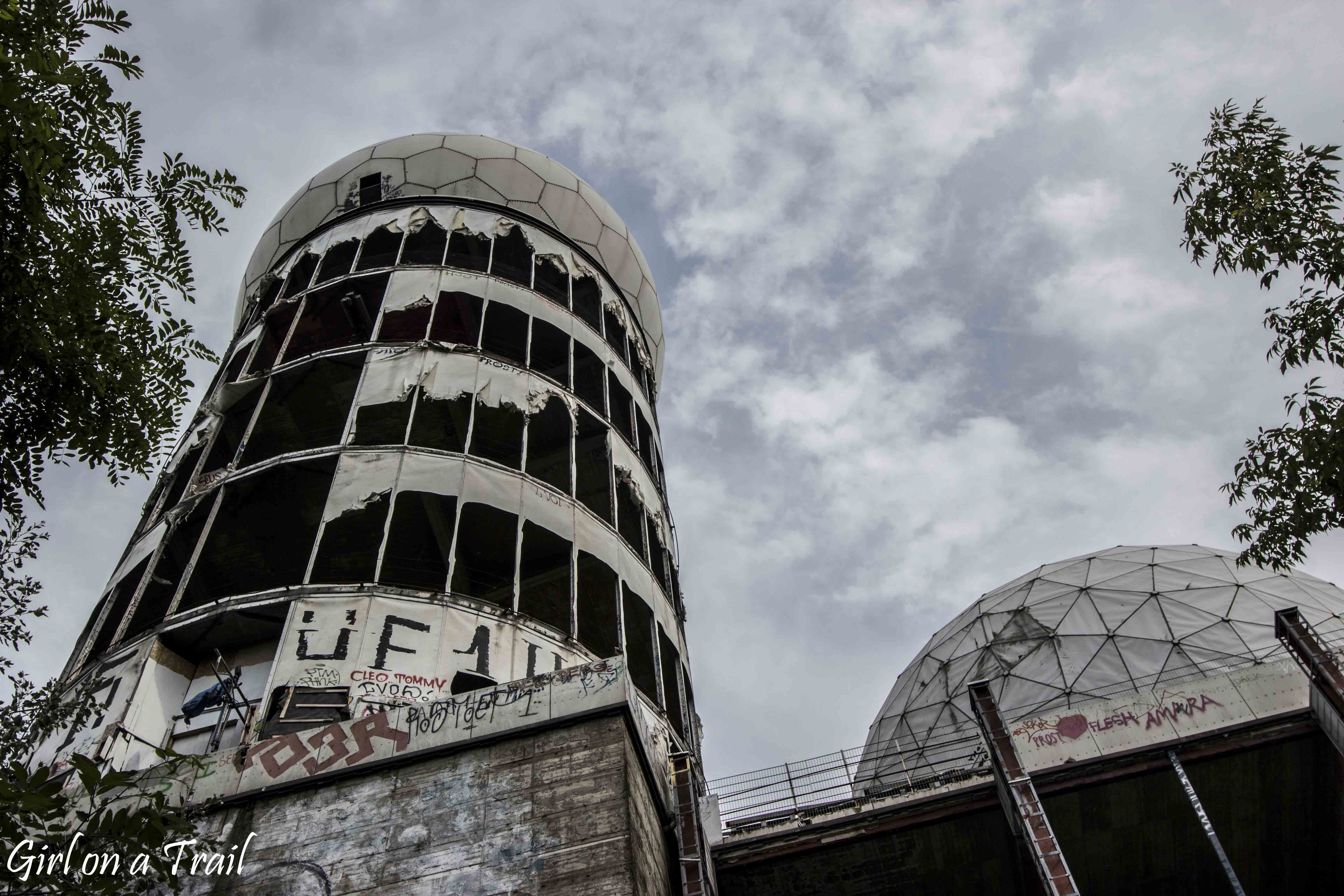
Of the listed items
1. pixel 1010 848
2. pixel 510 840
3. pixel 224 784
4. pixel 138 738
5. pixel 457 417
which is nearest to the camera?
pixel 510 840

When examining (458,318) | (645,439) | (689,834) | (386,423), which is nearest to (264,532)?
(386,423)

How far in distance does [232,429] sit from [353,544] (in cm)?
525

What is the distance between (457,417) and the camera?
835 inches

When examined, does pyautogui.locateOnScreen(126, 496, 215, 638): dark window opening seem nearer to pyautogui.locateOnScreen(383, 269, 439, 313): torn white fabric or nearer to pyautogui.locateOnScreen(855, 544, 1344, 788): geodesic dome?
pyautogui.locateOnScreen(383, 269, 439, 313): torn white fabric

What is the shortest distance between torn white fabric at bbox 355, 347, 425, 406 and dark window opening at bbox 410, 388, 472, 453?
379 millimetres

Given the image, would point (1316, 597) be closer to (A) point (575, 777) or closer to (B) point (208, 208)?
(A) point (575, 777)

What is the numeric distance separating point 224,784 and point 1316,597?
25.2 m

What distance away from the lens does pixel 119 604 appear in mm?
18922

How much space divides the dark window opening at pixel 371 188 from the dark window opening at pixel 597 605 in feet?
44.2

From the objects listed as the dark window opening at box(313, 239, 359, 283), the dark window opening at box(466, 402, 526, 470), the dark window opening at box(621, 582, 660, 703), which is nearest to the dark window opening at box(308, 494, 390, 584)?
→ the dark window opening at box(466, 402, 526, 470)

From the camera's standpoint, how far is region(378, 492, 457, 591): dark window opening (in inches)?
733

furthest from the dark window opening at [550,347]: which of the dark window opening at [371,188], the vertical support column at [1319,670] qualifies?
the vertical support column at [1319,670]

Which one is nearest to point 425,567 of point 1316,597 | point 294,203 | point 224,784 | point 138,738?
point 138,738

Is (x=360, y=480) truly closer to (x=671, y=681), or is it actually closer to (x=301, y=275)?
(x=671, y=681)
